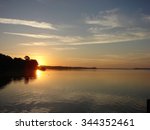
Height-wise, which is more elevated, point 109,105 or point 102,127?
point 102,127

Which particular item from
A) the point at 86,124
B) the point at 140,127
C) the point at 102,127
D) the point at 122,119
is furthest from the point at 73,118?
the point at 140,127

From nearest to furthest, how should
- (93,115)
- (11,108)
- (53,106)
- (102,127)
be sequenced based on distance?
(102,127) → (93,115) → (11,108) → (53,106)

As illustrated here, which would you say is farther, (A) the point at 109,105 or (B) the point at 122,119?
(A) the point at 109,105

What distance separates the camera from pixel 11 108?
21.7 metres

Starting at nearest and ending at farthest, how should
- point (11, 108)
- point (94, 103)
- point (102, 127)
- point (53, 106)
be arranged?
point (102, 127) < point (11, 108) < point (53, 106) < point (94, 103)

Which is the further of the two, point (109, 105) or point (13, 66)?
point (13, 66)

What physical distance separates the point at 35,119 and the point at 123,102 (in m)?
18.0

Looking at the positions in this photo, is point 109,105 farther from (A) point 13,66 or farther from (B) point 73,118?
(A) point 13,66

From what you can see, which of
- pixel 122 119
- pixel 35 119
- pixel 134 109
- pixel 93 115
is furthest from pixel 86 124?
pixel 134 109

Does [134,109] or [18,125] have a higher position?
[18,125]

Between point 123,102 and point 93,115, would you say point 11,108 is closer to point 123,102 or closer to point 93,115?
point 123,102

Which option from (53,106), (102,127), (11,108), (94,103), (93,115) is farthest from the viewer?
(94,103)

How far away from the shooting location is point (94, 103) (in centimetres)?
2472

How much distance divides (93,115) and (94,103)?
16107mm
